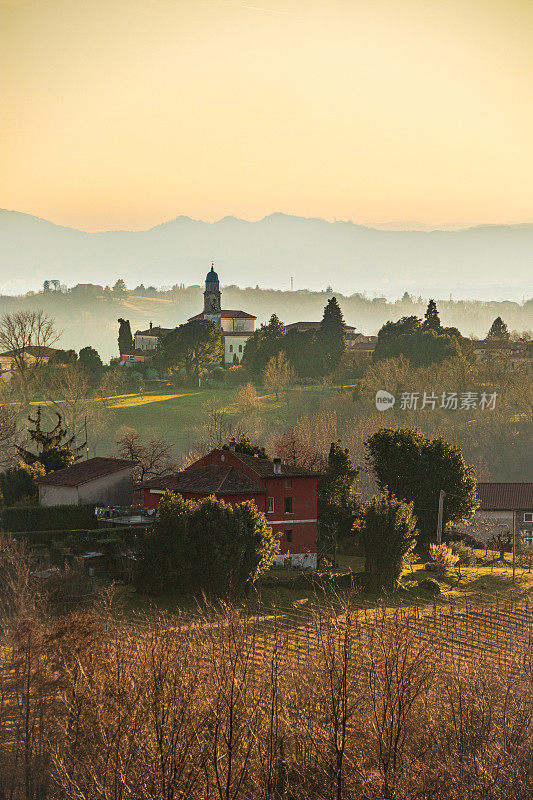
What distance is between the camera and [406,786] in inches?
813

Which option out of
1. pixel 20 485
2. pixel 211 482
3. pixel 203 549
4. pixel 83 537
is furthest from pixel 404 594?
pixel 20 485

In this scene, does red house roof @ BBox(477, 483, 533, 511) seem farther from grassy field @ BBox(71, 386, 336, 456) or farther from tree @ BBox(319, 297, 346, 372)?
tree @ BBox(319, 297, 346, 372)

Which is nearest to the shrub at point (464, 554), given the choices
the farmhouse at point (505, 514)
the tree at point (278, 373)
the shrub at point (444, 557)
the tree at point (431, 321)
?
the shrub at point (444, 557)

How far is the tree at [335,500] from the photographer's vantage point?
5516 centimetres

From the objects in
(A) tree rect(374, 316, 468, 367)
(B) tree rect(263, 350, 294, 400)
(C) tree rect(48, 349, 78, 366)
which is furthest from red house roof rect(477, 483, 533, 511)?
(C) tree rect(48, 349, 78, 366)

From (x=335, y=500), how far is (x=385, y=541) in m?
10.3

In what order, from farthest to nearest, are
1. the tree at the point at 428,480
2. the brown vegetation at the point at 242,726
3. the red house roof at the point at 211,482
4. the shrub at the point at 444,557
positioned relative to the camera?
the tree at the point at 428,480, the shrub at the point at 444,557, the red house roof at the point at 211,482, the brown vegetation at the point at 242,726

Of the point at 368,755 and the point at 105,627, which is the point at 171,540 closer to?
the point at 105,627

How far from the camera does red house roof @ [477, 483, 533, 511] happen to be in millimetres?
64688

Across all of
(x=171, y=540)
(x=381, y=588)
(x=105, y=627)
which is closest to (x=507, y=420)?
(x=381, y=588)

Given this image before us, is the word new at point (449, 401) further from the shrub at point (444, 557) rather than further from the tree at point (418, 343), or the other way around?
the shrub at point (444, 557)

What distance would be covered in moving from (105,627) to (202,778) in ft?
28.3

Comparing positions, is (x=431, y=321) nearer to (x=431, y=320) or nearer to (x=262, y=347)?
(x=431, y=320)

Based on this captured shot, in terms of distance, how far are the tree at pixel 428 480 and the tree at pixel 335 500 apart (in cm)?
238
